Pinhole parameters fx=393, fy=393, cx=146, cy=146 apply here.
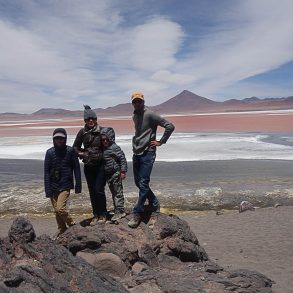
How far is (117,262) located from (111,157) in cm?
136

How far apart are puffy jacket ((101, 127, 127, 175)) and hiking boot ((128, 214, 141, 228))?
2.08ft

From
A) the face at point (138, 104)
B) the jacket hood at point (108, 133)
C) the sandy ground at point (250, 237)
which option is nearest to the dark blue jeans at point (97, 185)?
the jacket hood at point (108, 133)

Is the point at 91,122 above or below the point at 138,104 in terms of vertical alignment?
below

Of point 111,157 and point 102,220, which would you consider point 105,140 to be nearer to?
point 111,157

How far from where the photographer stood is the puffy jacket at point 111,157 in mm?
5129

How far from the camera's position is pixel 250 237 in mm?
7203

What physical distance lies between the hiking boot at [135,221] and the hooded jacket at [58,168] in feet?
3.19

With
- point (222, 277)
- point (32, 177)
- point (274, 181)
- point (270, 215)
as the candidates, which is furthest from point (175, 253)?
point (32, 177)

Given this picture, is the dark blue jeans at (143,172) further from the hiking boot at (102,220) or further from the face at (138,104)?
the face at (138,104)

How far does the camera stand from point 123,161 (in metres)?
5.19

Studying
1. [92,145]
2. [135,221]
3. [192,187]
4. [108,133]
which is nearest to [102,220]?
[135,221]

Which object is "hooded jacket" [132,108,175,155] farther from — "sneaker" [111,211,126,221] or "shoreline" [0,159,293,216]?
"shoreline" [0,159,293,216]

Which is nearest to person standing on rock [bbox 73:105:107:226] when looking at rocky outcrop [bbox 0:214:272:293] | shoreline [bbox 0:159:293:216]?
rocky outcrop [bbox 0:214:272:293]

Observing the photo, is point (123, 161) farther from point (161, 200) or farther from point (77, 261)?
point (161, 200)
